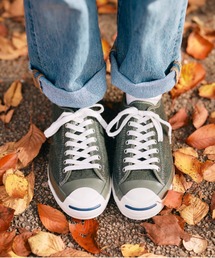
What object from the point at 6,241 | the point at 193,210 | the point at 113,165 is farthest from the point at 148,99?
the point at 6,241

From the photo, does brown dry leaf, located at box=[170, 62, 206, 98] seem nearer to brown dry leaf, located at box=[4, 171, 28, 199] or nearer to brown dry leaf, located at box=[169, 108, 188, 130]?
brown dry leaf, located at box=[169, 108, 188, 130]

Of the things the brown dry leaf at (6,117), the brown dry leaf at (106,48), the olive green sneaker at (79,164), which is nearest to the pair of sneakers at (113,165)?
the olive green sneaker at (79,164)

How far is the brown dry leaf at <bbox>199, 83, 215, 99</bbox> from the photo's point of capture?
154 cm

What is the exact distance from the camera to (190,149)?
1384 mm

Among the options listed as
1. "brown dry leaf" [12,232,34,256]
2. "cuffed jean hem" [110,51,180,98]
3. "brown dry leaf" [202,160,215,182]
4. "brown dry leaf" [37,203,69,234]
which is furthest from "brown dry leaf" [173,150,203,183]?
"brown dry leaf" [12,232,34,256]

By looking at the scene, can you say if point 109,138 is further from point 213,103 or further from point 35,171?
point 213,103

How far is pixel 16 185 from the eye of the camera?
1.26 metres

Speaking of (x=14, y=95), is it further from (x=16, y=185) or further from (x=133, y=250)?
(x=133, y=250)

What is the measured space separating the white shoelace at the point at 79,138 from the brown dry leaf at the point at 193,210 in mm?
271

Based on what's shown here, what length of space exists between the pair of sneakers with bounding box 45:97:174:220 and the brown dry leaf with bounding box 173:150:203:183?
0.20ft

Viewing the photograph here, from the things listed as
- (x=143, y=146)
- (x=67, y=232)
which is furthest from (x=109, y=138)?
(x=67, y=232)

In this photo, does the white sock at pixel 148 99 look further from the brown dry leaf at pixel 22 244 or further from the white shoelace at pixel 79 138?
the brown dry leaf at pixel 22 244

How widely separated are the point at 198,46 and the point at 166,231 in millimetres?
814

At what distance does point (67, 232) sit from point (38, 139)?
34 centimetres
